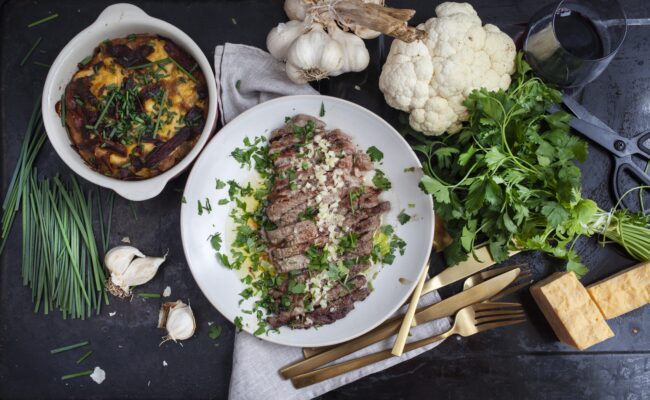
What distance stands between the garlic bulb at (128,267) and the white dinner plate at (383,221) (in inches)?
11.8

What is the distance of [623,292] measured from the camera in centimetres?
237

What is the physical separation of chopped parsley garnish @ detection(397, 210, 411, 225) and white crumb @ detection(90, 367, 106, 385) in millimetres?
1634

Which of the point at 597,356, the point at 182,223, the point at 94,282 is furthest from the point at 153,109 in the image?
the point at 597,356

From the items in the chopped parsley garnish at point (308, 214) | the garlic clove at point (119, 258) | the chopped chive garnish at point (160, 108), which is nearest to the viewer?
the chopped chive garnish at point (160, 108)

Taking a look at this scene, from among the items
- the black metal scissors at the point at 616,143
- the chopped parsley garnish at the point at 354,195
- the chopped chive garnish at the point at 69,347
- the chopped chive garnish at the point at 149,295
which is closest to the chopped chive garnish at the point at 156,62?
the chopped parsley garnish at the point at 354,195

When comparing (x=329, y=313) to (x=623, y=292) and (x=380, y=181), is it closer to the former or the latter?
(x=380, y=181)

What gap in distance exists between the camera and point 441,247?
2.46m

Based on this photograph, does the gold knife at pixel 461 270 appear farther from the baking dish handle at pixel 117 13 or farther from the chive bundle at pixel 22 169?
the chive bundle at pixel 22 169

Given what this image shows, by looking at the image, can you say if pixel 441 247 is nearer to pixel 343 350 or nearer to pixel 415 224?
pixel 415 224

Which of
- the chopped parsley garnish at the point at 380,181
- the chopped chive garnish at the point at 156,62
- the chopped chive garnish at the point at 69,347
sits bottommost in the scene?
the chopped chive garnish at the point at 69,347

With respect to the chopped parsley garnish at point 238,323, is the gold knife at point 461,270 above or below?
above

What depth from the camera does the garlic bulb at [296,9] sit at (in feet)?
7.71

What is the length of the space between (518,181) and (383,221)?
622mm

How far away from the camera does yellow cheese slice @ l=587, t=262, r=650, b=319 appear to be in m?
2.35
